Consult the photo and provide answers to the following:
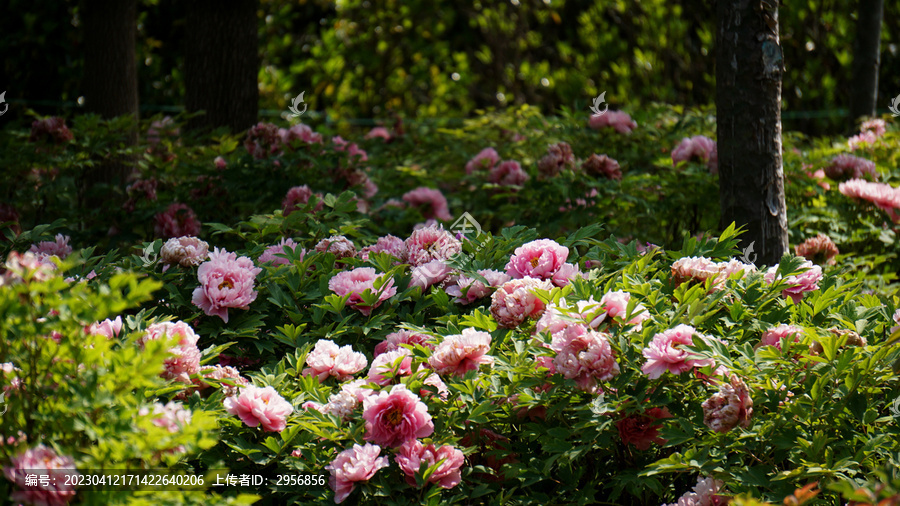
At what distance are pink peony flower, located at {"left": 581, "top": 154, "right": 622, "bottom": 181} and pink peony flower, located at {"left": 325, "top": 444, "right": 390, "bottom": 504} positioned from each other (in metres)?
2.16

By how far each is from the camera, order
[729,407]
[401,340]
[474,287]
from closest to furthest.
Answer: [729,407], [401,340], [474,287]

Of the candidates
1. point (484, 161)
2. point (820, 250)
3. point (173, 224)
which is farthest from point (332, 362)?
point (484, 161)

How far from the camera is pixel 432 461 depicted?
5.44 feet

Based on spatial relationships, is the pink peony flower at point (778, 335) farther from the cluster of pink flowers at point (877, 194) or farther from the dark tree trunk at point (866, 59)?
the dark tree trunk at point (866, 59)

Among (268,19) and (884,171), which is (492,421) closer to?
(884,171)

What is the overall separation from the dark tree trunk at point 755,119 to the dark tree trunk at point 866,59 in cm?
256

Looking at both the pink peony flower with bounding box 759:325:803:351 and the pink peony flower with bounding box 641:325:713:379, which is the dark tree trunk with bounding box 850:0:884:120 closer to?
the pink peony flower with bounding box 759:325:803:351

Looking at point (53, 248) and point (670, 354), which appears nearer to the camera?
point (670, 354)

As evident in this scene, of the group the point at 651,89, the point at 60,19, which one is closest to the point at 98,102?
the point at 60,19

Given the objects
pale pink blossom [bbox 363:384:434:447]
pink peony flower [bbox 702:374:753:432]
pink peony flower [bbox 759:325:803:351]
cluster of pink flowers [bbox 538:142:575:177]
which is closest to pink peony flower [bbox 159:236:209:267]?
pale pink blossom [bbox 363:384:434:447]

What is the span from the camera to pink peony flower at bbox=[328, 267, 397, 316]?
208cm

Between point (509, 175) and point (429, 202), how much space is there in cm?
46

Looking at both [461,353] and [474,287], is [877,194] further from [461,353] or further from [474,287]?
[461,353]

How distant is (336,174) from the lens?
3.58 m
